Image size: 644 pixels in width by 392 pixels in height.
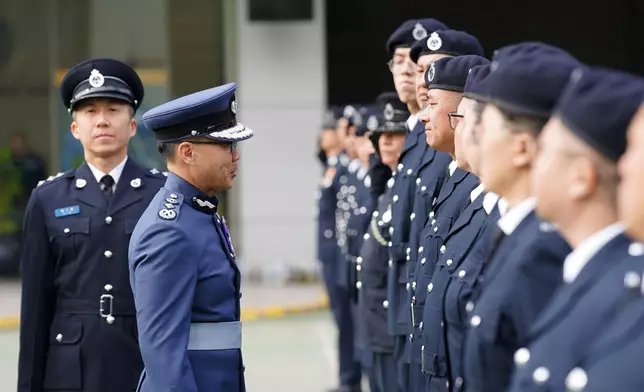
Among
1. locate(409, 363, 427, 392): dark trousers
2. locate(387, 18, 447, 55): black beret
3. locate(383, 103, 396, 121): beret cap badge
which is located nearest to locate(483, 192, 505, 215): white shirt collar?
locate(409, 363, 427, 392): dark trousers

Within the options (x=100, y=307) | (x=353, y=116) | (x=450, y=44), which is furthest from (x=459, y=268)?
(x=353, y=116)

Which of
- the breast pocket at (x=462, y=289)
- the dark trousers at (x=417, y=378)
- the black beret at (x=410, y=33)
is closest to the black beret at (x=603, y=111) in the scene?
the breast pocket at (x=462, y=289)

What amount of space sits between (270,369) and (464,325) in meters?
7.12

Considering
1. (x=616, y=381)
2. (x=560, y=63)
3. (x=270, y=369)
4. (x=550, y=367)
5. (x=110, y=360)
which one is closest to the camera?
(x=616, y=381)

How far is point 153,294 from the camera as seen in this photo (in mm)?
4414

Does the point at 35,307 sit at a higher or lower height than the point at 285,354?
higher

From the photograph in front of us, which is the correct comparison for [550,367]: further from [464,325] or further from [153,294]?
[153,294]

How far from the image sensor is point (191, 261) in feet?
14.7

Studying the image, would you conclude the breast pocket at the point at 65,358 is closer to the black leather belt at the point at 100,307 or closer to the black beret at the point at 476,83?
the black leather belt at the point at 100,307

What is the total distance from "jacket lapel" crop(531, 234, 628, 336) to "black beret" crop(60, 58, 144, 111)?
3.29 m

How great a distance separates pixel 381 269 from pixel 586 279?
16.7 feet

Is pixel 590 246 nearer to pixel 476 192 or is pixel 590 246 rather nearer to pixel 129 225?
pixel 476 192

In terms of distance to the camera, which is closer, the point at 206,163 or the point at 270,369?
the point at 206,163

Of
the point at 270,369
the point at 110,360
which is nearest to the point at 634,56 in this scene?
the point at 270,369
